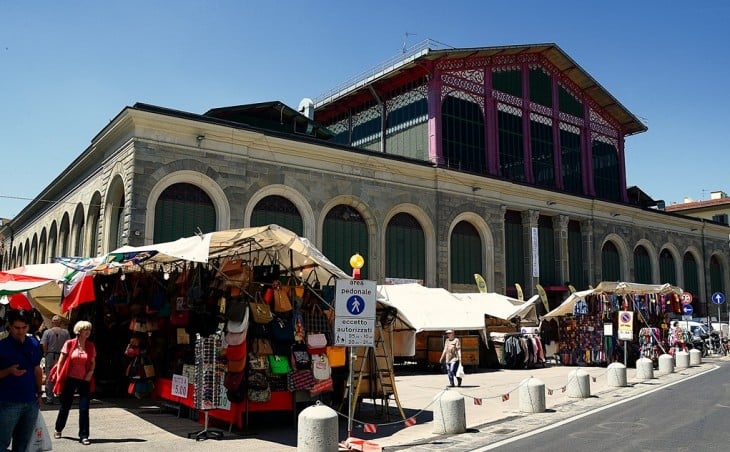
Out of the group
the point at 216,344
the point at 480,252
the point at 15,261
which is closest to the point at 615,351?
the point at 480,252

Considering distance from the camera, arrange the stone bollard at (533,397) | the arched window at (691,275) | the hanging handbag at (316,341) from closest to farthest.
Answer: the hanging handbag at (316,341) < the stone bollard at (533,397) < the arched window at (691,275)

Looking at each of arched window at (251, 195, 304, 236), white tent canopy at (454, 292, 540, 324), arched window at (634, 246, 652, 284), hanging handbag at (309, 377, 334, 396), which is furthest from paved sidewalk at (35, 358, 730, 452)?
arched window at (634, 246, 652, 284)

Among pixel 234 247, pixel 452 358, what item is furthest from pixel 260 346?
pixel 452 358

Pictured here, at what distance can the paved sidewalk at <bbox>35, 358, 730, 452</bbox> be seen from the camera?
977cm

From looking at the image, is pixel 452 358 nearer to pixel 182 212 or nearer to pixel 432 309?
pixel 432 309

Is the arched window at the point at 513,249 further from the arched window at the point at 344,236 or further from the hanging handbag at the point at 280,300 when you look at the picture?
the hanging handbag at the point at 280,300

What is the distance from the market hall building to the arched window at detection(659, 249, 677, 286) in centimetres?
17

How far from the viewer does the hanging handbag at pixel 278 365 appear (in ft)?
35.4

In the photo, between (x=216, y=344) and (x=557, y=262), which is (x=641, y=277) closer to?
(x=557, y=262)

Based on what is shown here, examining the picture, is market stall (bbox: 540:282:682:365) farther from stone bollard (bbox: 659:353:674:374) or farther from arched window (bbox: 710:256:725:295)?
arched window (bbox: 710:256:725:295)

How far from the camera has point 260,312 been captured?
1083 cm

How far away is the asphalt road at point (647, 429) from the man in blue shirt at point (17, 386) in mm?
6452

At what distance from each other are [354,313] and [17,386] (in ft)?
15.7

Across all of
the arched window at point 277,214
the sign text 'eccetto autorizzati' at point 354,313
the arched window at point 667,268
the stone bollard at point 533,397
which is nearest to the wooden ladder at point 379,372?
the sign text 'eccetto autorizzati' at point 354,313
